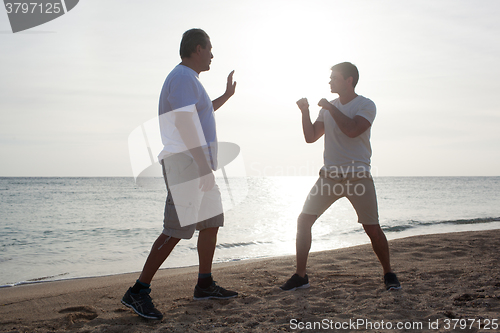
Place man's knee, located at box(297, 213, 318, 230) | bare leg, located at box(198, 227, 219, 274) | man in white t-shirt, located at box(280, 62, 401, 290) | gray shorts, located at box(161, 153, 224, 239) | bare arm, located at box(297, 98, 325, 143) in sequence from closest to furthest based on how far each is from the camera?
gray shorts, located at box(161, 153, 224, 239) → bare leg, located at box(198, 227, 219, 274) → man in white t-shirt, located at box(280, 62, 401, 290) → man's knee, located at box(297, 213, 318, 230) → bare arm, located at box(297, 98, 325, 143)

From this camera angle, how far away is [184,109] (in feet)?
7.79

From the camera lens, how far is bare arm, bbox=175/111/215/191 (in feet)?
7.80

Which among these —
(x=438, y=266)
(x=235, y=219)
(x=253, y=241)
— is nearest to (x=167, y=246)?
(x=438, y=266)

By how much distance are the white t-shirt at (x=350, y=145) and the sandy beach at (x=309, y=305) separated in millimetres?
1071

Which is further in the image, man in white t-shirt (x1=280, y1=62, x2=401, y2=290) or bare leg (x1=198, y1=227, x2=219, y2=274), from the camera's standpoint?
man in white t-shirt (x1=280, y1=62, x2=401, y2=290)

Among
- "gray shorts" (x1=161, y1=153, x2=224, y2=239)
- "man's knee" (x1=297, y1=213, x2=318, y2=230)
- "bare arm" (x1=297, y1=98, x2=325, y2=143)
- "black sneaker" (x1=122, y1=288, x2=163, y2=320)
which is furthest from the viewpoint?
"bare arm" (x1=297, y1=98, x2=325, y2=143)

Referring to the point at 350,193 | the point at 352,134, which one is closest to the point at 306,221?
the point at 350,193

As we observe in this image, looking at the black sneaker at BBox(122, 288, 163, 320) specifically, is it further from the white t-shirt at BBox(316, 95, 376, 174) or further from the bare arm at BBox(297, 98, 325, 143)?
the bare arm at BBox(297, 98, 325, 143)

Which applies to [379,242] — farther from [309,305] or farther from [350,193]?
[309,305]

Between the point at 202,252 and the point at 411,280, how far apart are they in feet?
6.48

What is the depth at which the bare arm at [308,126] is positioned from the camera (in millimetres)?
3166

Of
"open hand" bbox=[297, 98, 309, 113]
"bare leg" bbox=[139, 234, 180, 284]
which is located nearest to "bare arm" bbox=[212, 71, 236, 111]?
"open hand" bbox=[297, 98, 309, 113]

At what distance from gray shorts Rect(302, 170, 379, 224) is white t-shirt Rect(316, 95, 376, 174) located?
77mm

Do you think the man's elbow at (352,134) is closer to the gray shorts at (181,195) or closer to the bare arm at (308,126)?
the bare arm at (308,126)
